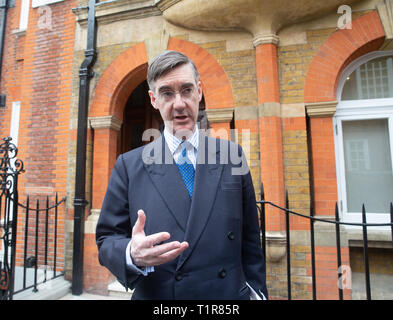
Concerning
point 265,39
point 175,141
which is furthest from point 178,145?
point 265,39

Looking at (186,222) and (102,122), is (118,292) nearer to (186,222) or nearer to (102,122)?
(102,122)

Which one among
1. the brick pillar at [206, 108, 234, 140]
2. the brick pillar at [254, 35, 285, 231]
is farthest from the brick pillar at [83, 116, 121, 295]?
the brick pillar at [254, 35, 285, 231]

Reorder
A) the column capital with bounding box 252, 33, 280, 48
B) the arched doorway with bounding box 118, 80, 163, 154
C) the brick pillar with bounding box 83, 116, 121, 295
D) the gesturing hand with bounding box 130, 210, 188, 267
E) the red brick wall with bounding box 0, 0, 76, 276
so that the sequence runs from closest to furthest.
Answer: the gesturing hand with bounding box 130, 210, 188, 267 < the column capital with bounding box 252, 33, 280, 48 < the brick pillar with bounding box 83, 116, 121, 295 < the red brick wall with bounding box 0, 0, 76, 276 < the arched doorway with bounding box 118, 80, 163, 154

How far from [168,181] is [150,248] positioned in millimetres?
407

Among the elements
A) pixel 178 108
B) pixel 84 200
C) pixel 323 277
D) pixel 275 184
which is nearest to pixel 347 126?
pixel 275 184

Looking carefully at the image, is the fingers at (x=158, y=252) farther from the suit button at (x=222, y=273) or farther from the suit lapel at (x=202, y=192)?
the suit button at (x=222, y=273)

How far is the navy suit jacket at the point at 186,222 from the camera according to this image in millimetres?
1182

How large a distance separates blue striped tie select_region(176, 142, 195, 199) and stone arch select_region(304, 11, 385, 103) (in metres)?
2.82

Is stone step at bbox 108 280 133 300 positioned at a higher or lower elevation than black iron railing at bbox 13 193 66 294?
lower

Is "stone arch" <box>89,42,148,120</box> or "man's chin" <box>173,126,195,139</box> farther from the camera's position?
"stone arch" <box>89,42,148,120</box>

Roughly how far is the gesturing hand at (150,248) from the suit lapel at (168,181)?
0.23 metres

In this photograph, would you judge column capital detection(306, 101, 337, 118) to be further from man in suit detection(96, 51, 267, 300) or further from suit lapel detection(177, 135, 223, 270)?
suit lapel detection(177, 135, 223, 270)

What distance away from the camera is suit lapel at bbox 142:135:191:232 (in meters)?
1.23

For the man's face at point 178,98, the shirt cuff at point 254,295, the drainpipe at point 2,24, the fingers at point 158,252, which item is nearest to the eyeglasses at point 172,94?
the man's face at point 178,98
